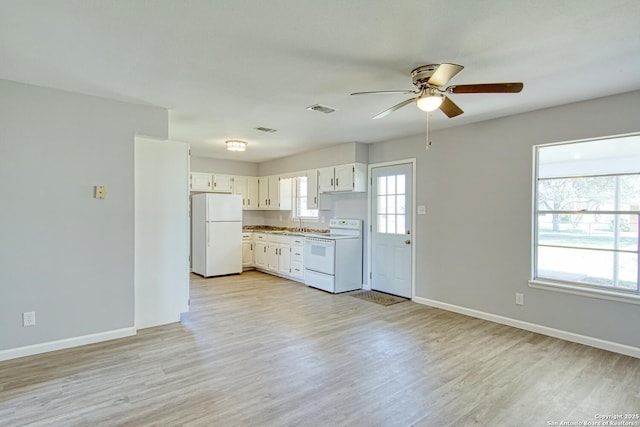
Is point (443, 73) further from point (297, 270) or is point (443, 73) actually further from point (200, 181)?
point (200, 181)

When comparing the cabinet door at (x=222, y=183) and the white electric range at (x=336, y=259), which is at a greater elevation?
the cabinet door at (x=222, y=183)

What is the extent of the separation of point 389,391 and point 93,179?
11.1 feet

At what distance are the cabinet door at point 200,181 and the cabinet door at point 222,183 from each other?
119mm

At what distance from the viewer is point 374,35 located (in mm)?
2205

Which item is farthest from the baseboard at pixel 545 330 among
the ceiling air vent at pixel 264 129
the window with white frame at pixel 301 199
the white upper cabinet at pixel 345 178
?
the ceiling air vent at pixel 264 129

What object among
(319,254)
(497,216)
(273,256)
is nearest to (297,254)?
(319,254)

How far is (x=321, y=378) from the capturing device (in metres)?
2.71

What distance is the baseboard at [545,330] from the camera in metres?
3.21

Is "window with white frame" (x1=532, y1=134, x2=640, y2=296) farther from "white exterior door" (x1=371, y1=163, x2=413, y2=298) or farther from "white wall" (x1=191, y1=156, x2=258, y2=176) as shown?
"white wall" (x1=191, y1=156, x2=258, y2=176)

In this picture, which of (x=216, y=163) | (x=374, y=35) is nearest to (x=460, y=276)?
(x=374, y=35)

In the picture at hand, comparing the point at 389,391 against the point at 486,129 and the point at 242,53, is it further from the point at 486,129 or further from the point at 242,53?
the point at 486,129

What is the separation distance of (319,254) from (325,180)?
1353 millimetres

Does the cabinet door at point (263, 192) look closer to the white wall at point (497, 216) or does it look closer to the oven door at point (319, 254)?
the oven door at point (319, 254)

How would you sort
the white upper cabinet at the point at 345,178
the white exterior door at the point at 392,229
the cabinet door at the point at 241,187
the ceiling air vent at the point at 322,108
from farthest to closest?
the cabinet door at the point at 241,187 < the white upper cabinet at the point at 345,178 < the white exterior door at the point at 392,229 < the ceiling air vent at the point at 322,108
